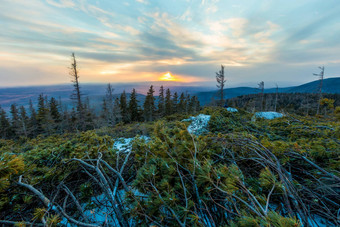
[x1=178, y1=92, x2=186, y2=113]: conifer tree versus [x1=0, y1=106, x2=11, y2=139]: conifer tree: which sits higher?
[x1=178, y1=92, x2=186, y2=113]: conifer tree

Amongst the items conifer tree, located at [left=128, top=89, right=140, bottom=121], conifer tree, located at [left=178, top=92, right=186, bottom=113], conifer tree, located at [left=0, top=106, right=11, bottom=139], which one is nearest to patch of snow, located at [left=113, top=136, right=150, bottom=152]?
conifer tree, located at [left=128, top=89, right=140, bottom=121]

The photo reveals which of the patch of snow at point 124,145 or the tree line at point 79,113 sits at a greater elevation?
the patch of snow at point 124,145

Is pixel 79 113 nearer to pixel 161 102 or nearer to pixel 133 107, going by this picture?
pixel 133 107

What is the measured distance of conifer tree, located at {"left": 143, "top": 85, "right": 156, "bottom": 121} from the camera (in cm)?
3077

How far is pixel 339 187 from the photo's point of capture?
4.06 feet

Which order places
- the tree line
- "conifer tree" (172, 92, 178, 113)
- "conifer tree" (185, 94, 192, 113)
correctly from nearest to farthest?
the tree line
"conifer tree" (172, 92, 178, 113)
"conifer tree" (185, 94, 192, 113)

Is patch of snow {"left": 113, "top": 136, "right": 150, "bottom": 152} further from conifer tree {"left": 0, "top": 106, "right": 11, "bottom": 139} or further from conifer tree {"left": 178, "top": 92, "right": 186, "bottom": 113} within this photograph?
conifer tree {"left": 0, "top": 106, "right": 11, "bottom": 139}

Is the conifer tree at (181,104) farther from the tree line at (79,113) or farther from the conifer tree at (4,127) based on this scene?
the conifer tree at (4,127)

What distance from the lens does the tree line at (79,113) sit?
77.2 ft

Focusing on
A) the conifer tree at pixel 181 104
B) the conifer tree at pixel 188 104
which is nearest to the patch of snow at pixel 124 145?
the conifer tree at pixel 181 104

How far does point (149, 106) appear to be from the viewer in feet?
103

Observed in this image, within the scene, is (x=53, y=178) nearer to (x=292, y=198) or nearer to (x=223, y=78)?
(x=292, y=198)

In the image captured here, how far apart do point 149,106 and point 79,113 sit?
1472 cm

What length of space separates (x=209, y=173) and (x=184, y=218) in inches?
14.3
